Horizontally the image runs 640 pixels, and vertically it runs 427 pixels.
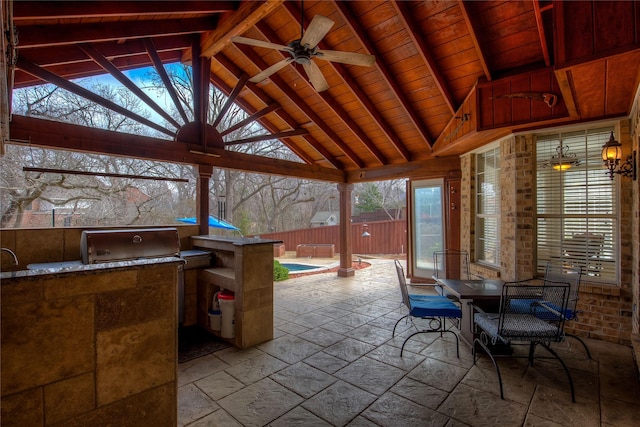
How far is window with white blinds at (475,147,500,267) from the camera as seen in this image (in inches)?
187

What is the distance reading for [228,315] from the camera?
354cm

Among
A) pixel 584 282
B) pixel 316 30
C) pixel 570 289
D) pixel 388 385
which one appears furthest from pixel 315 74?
pixel 584 282

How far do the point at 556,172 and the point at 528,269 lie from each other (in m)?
1.30

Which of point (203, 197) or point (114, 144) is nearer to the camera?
point (114, 144)

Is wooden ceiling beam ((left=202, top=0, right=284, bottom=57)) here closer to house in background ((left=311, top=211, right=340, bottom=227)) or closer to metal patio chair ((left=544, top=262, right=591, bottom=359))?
metal patio chair ((left=544, top=262, right=591, bottom=359))

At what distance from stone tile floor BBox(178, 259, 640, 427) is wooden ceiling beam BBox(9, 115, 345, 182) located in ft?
9.10

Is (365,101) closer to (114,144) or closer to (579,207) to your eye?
(579,207)

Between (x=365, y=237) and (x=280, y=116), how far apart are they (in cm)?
823

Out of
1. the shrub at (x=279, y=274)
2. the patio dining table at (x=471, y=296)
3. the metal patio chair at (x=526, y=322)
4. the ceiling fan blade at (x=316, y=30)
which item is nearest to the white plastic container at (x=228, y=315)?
the patio dining table at (x=471, y=296)

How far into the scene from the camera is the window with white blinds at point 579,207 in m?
3.63

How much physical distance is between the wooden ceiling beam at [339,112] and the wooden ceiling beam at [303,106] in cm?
44

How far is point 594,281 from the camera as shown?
3656 millimetres

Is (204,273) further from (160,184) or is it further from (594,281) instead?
(160,184)

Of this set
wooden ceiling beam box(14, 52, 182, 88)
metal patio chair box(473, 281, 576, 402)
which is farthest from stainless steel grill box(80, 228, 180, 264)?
metal patio chair box(473, 281, 576, 402)
